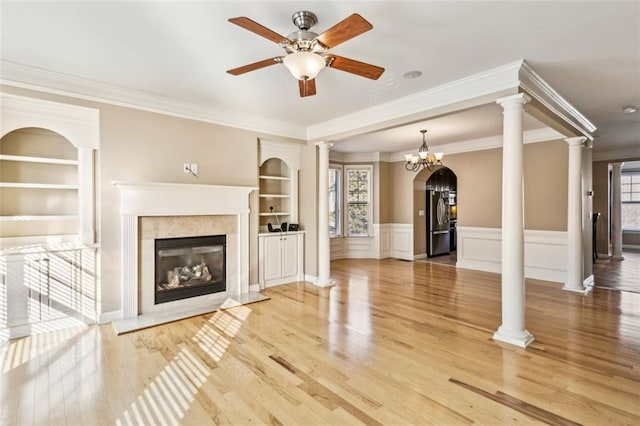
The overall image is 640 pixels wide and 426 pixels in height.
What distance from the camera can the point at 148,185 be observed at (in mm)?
3904

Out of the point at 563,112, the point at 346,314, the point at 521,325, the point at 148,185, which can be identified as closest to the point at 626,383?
the point at 521,325

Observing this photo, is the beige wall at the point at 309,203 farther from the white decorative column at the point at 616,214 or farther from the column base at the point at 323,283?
the white decorative column at the point at 616,214

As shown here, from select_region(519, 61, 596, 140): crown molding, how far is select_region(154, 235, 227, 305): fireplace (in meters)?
4.23

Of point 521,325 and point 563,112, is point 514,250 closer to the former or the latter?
point 521,325

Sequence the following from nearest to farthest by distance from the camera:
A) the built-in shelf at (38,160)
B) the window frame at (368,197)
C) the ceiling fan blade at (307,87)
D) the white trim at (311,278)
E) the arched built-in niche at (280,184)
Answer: the ceiling fan blade at (307,87)
the built-in shelf at (38,160)
the arched built-in niche at (280,184)
the white trim at (311,278)
the window frame at (368,197)

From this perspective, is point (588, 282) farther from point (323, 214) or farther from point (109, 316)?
point (109, 316)

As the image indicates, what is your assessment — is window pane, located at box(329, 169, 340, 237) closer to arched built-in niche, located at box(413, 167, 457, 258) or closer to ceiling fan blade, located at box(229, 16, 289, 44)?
arched built-in niche, located at box(413, 167, 457, 258)

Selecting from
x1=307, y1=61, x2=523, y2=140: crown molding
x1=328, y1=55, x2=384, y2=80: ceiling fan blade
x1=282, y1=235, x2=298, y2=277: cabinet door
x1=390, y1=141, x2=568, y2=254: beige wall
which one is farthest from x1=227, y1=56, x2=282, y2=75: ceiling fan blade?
x1=390, y1=141, x2=568, y2=254: beige wall

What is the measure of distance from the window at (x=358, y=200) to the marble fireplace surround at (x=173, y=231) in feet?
13.2

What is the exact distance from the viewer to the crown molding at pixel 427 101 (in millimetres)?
3242

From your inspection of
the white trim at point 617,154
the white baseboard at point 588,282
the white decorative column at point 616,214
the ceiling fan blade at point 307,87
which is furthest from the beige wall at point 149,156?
the white decorative column at point 616,214

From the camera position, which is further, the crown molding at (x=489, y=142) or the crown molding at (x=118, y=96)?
the crown molding at (x=489, y=142)

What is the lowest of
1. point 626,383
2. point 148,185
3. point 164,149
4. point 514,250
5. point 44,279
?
point 626,383

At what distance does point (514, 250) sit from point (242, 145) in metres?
3.92
